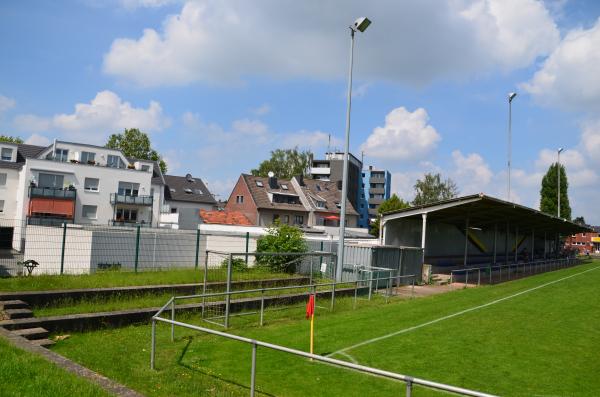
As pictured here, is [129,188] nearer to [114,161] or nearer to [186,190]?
[114,161]

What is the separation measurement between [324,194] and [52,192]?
3660 cm

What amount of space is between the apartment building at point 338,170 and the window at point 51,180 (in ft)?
165

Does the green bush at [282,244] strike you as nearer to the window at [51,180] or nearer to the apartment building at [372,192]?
the window at [51,180]

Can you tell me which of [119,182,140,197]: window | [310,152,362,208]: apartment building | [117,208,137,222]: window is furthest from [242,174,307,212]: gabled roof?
[310,152,362,208]: apartment building

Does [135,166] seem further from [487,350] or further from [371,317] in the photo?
[487,350]

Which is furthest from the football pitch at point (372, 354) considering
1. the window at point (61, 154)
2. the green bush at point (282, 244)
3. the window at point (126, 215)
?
the window at point (61, 154)

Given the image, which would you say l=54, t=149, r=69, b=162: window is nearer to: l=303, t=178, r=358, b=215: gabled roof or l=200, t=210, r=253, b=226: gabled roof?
l=200, t=210, r=253, b=226: gabled roof

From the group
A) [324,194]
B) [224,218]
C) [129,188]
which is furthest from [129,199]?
[324,194]

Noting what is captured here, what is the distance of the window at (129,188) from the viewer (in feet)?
176

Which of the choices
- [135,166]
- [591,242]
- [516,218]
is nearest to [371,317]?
[516,218]

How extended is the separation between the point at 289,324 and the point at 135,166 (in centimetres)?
4763

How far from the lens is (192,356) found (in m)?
9.85

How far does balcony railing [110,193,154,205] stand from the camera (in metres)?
52.4

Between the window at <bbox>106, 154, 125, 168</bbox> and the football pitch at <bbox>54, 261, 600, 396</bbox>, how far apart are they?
44708 mm
